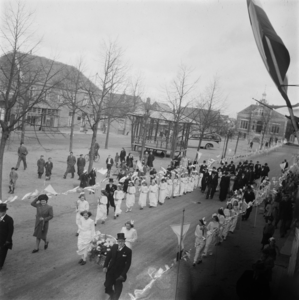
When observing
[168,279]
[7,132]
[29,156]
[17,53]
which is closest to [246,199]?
[168,279]

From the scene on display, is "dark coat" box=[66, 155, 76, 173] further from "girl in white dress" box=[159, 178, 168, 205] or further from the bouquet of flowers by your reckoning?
the bouquet of flowers

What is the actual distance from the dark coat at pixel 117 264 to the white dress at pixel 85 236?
61.6 inches

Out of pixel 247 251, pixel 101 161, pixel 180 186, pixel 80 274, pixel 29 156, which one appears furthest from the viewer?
pixel 101 161

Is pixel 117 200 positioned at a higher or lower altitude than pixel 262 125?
lower

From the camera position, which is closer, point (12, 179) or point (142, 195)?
point (12, 179)

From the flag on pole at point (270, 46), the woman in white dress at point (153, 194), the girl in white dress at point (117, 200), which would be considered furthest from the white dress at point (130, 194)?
the flag on pole at point (270, 46)

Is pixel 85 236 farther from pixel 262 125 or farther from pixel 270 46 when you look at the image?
pixel 262 125

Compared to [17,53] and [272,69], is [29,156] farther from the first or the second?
[272,69]

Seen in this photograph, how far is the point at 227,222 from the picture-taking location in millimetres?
9102

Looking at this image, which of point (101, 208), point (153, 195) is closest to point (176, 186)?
point (153, 195)

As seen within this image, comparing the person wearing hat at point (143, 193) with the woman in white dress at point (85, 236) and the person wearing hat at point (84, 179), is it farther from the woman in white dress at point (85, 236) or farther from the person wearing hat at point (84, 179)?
the woman in white dress at point (85, 236)

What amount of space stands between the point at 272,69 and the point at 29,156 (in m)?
18.4

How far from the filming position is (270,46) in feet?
11.2

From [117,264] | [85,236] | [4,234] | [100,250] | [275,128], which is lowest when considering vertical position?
[100,250]
